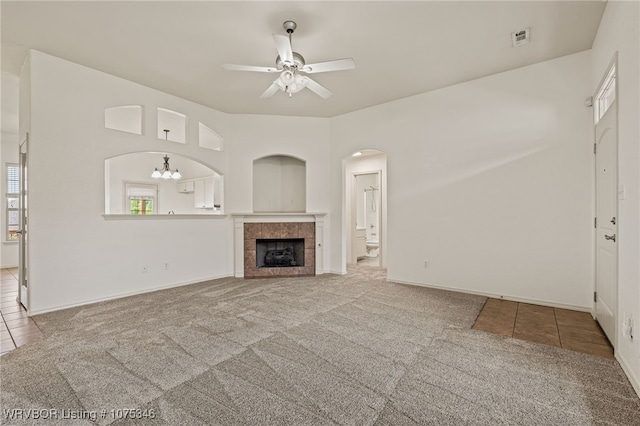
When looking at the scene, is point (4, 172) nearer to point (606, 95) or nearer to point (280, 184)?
point (280, 184)

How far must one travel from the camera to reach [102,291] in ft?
12.9

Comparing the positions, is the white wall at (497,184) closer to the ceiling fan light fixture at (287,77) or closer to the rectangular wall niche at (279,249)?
the rectangular wall niche at (279,249)

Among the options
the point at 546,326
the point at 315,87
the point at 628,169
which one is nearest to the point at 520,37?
the point at 628,169

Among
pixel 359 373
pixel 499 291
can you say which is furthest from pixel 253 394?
pixel 499 291

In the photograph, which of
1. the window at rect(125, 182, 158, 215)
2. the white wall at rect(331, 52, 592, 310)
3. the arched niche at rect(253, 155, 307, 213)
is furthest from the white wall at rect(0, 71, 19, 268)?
the white wall at rect(331, 52, 592, 310)

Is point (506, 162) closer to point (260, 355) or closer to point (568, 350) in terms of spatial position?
point (568, 350)

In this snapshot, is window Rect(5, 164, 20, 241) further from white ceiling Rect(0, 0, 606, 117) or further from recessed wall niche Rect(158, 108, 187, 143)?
white ceiling Rect(0, 0, 606, 117)

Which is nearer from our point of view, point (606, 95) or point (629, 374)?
point (629, 374)

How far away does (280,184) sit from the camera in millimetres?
6602

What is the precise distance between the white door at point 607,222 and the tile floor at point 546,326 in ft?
0.38

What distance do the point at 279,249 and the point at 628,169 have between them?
4952 mm

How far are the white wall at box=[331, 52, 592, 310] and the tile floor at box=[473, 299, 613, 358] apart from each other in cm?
35

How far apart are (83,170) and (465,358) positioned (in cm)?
483

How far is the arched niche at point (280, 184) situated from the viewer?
6.40 meters
